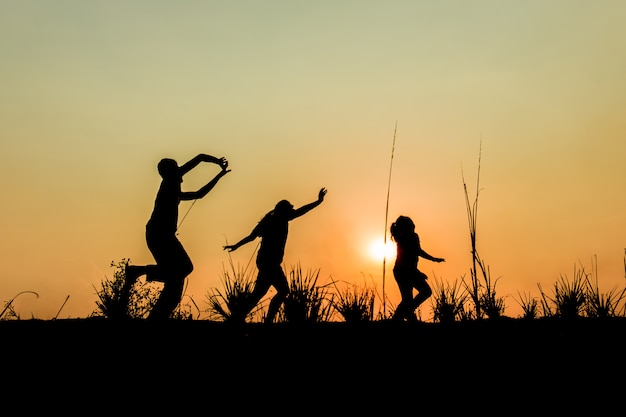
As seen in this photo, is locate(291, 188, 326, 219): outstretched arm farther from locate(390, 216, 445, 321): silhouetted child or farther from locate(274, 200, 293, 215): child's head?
locate(390, 216, 445, 321): silhouetted child

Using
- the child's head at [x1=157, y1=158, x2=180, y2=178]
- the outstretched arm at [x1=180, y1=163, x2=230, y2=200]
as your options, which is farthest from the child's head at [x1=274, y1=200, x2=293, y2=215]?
the child's head at [x1=157, y1=158, x2=180, y2=178]

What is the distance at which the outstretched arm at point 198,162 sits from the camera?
6.75 meters

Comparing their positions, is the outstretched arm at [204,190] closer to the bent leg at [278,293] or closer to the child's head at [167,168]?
the child's head at [167,168]

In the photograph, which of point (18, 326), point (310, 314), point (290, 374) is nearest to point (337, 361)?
point (290, 374)

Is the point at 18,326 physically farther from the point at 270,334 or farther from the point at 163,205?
the point at 270,334

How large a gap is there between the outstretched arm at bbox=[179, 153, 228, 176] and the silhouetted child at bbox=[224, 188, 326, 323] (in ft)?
4.29

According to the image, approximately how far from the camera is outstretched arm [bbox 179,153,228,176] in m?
6.75

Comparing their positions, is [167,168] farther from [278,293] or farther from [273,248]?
[278,293]

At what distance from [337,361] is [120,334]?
2.18m

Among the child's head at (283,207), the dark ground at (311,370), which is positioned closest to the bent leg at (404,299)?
the child's head at (283,207)

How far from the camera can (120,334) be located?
5.83m

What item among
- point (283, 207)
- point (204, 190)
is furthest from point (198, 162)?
point (283, 207)

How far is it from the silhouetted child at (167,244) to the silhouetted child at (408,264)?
347 centimetres

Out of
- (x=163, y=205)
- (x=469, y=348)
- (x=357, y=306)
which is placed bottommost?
(x=469, y=348)
